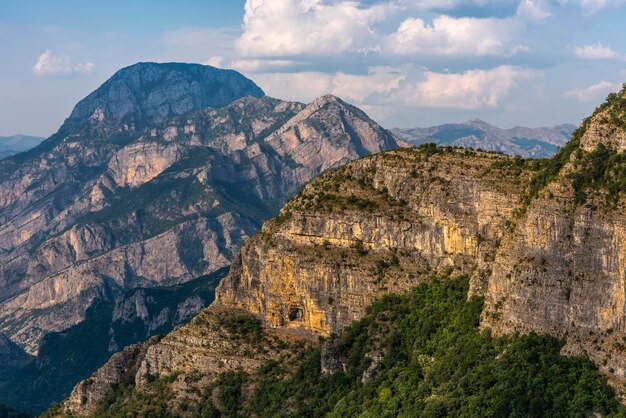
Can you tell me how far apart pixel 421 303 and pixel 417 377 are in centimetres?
1328

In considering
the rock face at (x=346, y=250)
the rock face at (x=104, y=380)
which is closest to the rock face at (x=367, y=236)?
the rock face at (x=346, y=250)

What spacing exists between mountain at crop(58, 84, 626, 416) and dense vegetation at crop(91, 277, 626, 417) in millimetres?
209

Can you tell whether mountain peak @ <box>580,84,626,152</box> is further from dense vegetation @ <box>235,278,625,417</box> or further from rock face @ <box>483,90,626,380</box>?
dense vegetation @ <box>235,278,625,417</box>

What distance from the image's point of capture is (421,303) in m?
140

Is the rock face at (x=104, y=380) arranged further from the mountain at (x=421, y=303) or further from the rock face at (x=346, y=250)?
the rock face at (x=346, y=250)

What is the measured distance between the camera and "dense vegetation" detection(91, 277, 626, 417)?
4373 inches

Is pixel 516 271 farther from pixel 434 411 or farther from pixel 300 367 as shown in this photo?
pixel 300 367

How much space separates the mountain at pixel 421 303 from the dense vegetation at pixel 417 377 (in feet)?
0.69

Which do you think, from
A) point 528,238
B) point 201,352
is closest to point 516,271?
point 528,238

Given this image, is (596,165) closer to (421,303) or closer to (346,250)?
(421,303)

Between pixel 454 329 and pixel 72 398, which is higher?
pixel 454 329

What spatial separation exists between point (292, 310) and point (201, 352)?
13.9 meters

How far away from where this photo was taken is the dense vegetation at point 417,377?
111062 millimetres

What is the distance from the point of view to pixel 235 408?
5837 inches
